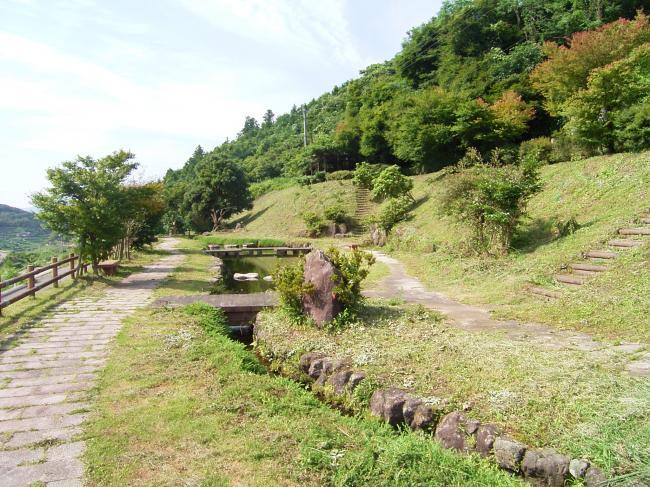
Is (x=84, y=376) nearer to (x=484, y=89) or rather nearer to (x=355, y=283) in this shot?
(x=355, y=283)

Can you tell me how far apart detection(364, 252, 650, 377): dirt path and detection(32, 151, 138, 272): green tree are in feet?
26.2

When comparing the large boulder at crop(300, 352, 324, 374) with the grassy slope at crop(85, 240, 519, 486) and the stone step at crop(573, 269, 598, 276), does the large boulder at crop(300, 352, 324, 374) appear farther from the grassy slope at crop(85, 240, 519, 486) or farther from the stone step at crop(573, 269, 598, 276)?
the stone step at crop(573, 269, 598, 276)

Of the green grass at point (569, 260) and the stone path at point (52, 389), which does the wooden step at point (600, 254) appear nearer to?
the green grass at point (569, 260)

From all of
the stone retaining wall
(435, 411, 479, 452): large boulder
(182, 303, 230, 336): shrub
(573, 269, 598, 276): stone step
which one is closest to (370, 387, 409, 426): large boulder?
the stone retaining wall

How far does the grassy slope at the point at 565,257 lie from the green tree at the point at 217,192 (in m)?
20.6

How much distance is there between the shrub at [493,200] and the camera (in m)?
10.6

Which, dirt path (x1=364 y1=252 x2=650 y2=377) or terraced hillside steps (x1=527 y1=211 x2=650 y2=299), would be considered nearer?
dirt path (x1=364 y1=252 x2=650 y2=377)

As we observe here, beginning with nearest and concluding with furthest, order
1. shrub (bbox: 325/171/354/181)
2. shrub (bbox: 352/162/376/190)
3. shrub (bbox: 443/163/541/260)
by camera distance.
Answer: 1. shrub (bbox: 443/163/541/260)
2. shrub (bbox: 352/162/376/190)
3. shrub (bbox: 325/171/354/181)

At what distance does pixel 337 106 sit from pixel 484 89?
4048 centimetres

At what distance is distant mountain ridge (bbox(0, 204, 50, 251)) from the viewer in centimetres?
4617

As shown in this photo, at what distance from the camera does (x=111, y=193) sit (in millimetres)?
12438

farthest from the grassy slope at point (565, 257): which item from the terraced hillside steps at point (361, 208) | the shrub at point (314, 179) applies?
the shrub at point (314, 179)

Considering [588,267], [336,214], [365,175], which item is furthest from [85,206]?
[365,175]

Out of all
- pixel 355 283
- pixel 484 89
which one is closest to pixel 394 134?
pixel 484 89
